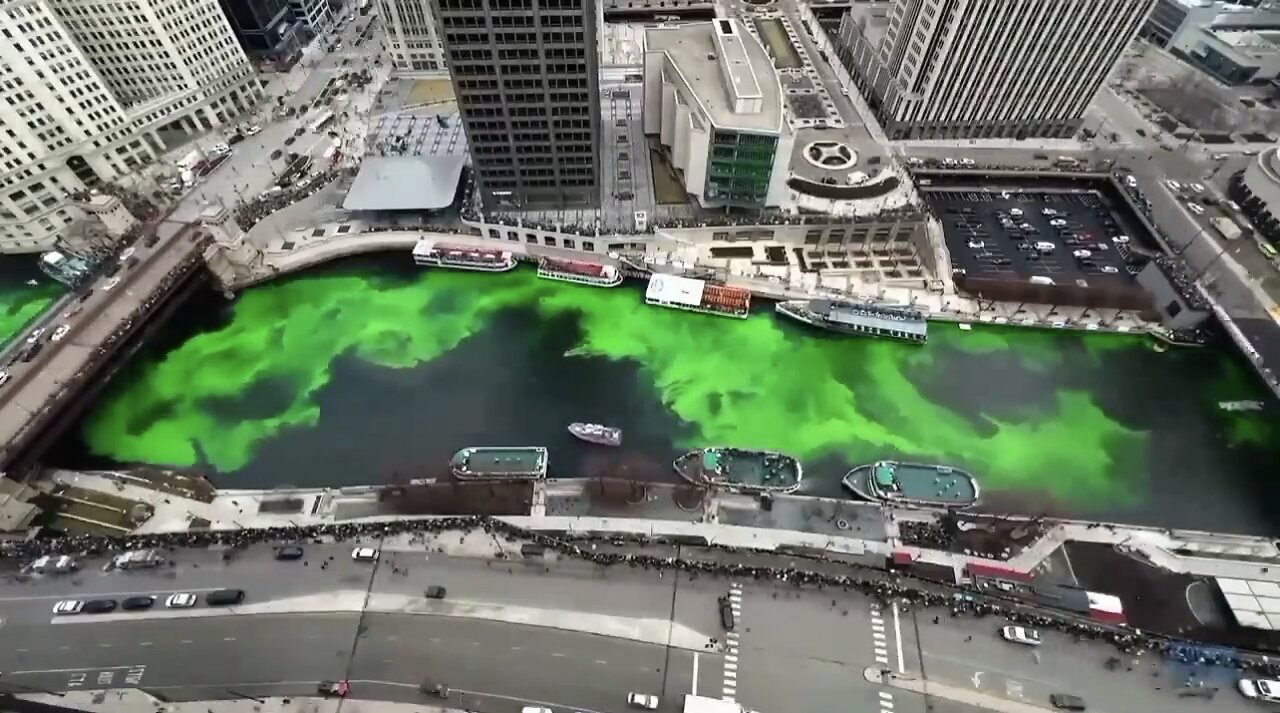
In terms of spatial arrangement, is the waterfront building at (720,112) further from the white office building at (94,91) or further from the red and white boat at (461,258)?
the white office building at (94,91)

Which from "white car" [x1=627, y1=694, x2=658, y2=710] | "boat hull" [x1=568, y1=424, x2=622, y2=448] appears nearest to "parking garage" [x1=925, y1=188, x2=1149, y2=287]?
"boat hull" [x1=568, y1=424, x2=622, y2=448]

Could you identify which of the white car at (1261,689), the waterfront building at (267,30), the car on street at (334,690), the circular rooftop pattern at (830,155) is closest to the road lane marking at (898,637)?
the white car at (1261,689)

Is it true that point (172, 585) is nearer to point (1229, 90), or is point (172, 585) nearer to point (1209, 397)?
point (1209, 397)

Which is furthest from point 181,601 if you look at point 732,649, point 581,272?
point 581,272

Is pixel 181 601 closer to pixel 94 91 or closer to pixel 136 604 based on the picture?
pixel 136 604

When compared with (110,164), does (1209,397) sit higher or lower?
higher

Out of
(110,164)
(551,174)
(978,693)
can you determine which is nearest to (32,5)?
(110,164)

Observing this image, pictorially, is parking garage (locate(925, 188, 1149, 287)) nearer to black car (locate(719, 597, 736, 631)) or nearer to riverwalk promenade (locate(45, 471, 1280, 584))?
riverwalk promenade (locate(45, 471, 1280, 584))
